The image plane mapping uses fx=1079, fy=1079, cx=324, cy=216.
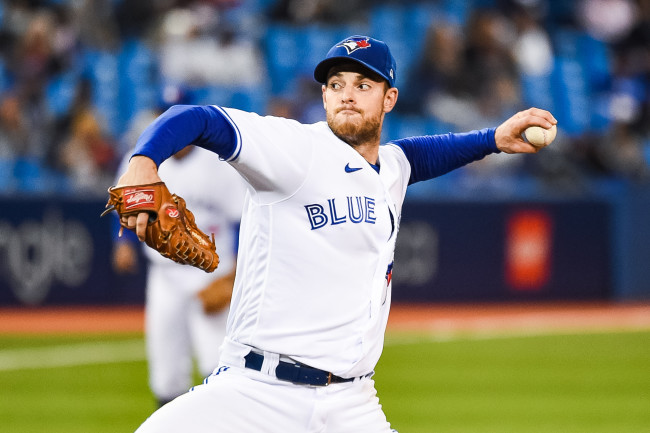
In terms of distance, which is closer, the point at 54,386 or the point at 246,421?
the point at 246,421

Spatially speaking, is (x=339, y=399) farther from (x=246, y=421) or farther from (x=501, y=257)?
(x=501, y=257)

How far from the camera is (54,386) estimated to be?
10062 millimetres

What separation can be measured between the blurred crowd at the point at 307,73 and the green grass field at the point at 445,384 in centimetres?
323

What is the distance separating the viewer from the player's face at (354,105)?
429 centimetres

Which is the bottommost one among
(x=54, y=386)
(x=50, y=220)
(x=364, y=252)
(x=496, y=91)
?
(x=54, y=386)

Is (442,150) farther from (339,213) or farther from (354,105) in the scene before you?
(339,213)

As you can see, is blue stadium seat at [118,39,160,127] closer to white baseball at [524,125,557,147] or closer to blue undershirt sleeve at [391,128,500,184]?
blue undershirt sleeve at [391,128,500,184]

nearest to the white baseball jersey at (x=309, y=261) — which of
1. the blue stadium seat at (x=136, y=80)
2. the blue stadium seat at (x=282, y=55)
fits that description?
the blue stadium seat at (x=136, y=80)

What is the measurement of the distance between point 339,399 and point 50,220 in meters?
10.8

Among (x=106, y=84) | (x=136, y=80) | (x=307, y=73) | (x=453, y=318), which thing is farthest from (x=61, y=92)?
(x=453, y=318)

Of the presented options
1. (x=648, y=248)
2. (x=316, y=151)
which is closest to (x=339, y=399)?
(x=316, y=151)

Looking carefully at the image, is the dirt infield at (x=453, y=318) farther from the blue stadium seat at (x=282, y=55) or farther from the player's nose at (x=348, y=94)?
the player's nose at (x=348, y=94)

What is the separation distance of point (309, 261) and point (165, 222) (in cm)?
76

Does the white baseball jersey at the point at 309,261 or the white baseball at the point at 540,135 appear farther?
the white baseball at the point at 540,135
